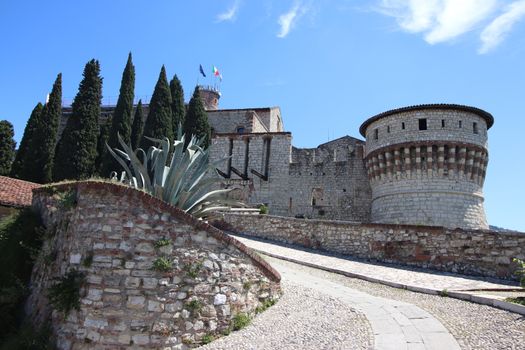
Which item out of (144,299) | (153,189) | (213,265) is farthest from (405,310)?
(153,189)

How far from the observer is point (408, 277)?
40.0 ft

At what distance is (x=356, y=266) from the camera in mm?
13742

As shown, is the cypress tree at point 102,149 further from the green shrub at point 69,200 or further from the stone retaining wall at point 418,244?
the green shrub at point 69,200

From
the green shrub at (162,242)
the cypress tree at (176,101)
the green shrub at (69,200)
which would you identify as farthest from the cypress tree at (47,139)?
the green shrub at (162,242)

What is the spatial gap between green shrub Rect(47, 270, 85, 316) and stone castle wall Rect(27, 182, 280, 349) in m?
0.10

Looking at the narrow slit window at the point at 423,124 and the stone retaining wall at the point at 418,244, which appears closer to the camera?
the stone retaining wall at the point at 418,244

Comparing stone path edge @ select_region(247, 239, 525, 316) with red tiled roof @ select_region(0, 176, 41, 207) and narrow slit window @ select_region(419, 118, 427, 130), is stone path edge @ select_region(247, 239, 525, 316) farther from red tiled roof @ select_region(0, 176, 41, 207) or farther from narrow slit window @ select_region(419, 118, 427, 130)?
narrow slit window @ select_region(419, 118, 427, 130)

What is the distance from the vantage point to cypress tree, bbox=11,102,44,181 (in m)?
26.7

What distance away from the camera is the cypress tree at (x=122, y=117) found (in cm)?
2727

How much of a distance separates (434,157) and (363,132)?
5179 mm

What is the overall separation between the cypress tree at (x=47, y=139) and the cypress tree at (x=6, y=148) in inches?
94.8

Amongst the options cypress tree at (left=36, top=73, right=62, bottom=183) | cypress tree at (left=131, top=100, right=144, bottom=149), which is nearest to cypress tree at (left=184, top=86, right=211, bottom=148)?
cypress tree at (left=131, top=100, right=144, bottom=149)

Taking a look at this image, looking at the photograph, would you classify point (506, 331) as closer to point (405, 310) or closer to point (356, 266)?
point (405, 310)

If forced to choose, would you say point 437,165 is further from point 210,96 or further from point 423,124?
point 210,96
